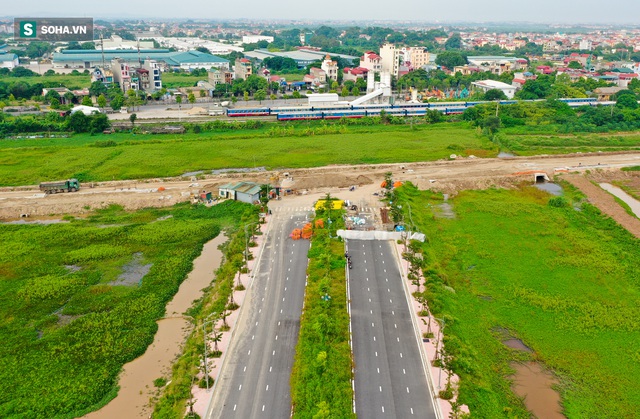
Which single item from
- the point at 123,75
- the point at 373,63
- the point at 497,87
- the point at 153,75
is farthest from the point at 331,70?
the point at 123,75

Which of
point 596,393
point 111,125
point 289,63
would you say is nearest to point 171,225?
point 596,393

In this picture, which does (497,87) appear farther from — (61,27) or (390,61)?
(61,27)

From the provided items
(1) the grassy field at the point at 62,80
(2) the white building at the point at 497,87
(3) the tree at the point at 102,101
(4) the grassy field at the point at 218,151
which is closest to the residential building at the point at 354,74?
(2) the white building at the point at 497,87

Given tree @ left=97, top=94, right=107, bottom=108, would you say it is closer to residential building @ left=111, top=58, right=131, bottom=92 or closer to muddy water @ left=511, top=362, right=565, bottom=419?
residential building @ left=111, top=58, right=131, bottom=92

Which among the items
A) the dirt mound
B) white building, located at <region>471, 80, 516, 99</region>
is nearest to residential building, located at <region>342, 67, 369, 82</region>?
white building, located at <region>471, 80, 516, 99</region>

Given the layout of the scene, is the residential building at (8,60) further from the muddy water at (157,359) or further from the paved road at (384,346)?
the paved road at (384,346)
